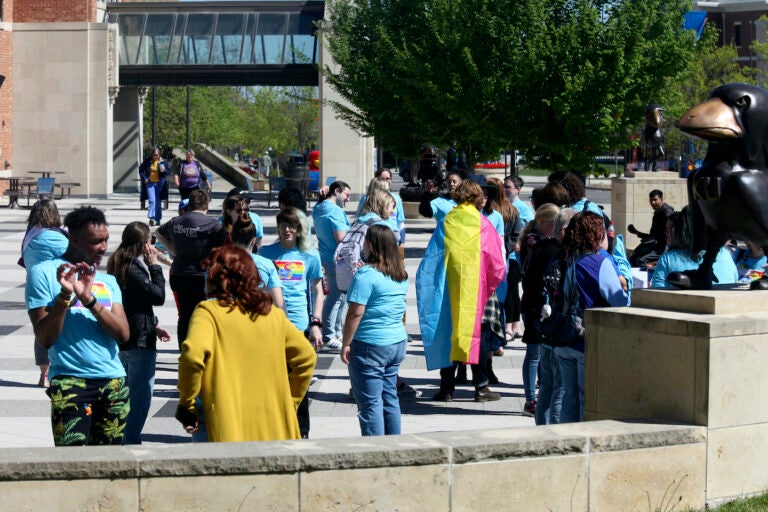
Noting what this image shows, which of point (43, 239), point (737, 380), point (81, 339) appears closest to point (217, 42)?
point (43, 239)

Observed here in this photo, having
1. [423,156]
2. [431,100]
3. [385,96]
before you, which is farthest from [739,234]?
[423,156]

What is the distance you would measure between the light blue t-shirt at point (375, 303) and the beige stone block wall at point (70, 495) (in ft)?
9.46

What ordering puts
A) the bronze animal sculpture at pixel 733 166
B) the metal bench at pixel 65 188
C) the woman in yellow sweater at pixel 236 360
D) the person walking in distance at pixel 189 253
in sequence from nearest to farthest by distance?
the woman in yellow sweater at pixel 236 360
the bronze animal sculpture at pixel 733 166
the person walking in distance at pixel 189 253
the metal bench at pixel 65 188

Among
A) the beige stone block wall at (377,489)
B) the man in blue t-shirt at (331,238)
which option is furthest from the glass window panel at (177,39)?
the beige stone block wall at (377,489)

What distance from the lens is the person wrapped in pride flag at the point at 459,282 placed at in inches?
388

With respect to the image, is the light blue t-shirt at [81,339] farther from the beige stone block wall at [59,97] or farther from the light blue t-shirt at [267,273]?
the beige stone block wall at [59,97]

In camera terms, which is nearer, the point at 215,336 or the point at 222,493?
the point at 222,493

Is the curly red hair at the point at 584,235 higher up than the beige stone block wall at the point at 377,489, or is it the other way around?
the curly red hair at the point at 584,235

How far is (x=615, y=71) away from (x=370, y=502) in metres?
17.3

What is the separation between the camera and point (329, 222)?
1277 centimetres

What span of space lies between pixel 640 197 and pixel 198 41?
27.3 metres

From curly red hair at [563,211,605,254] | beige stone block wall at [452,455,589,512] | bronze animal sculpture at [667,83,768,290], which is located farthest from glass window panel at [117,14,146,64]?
beige stone block wall at [452,455,589,512]

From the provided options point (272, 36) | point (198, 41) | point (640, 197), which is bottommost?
point (640, 197)

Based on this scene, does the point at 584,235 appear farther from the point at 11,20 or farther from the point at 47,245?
the point at 11,20
